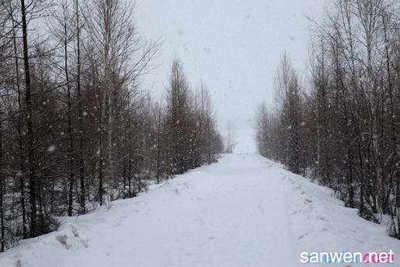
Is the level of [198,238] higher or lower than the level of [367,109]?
lower

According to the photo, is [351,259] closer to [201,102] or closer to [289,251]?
[289,251]

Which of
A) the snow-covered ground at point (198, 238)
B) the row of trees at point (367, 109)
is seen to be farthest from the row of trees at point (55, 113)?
the row of trees at point (367, 109)

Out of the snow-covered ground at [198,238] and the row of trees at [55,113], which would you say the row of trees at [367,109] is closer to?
the snow-covered ground at [198,238]

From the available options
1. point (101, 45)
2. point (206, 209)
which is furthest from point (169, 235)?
point (101, 45)

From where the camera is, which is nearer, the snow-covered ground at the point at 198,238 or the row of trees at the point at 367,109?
the snow-covered ground at the point at 198,238

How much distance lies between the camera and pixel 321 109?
18.9 m

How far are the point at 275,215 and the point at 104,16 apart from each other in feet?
33.0

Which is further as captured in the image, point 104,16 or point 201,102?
point 201,102

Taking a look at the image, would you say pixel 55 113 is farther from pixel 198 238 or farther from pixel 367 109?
pixel 367 109

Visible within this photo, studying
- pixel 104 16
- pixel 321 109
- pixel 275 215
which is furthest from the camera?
pixel 321 109

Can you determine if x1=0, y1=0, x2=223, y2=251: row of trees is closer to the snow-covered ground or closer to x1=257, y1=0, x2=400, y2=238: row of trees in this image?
the snow-covered ground

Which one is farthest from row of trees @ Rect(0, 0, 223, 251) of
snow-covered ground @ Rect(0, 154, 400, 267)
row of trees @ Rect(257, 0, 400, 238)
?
row of trees @ Rect(257, 0, 400, 238)

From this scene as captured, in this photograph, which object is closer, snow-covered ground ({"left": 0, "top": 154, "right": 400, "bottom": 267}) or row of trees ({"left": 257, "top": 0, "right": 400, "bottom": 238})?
snow-covered ground ({"left": 0, "top": 154, "right": 400, "bottom": 267})

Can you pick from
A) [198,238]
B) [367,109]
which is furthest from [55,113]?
[367,109]
